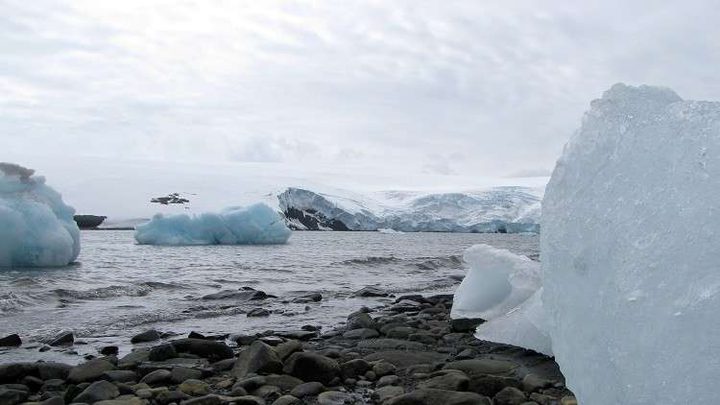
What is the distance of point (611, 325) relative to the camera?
2891 millimetres

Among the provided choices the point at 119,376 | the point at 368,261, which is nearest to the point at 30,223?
the point at 368,261

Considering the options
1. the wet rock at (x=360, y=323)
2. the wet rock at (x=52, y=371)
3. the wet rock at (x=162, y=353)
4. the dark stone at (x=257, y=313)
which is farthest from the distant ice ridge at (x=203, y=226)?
the wet rock at (x=52, y=371)

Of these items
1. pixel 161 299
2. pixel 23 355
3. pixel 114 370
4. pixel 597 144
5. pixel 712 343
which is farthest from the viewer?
pixel 161 299

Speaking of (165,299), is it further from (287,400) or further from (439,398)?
(439,398)

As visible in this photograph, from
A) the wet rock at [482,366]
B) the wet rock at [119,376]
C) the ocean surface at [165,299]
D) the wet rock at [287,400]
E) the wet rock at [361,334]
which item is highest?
the wet rock at [482,366]

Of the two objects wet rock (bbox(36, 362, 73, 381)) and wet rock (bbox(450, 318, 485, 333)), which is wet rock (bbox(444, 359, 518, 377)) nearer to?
wet rock (bbox(450, 318, 485, 333))

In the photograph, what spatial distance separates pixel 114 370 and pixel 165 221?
35239mm

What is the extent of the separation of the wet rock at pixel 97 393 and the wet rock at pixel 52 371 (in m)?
0.84

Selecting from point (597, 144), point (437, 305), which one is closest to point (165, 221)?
point (437, 305)

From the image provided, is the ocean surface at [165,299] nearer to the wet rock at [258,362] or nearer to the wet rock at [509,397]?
the wet rock at [258,362]

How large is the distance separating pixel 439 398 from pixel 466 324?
12.1 feet

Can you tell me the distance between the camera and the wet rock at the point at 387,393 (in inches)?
188

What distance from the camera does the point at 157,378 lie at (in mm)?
5414

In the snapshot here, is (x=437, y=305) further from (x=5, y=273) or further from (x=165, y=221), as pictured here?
(x=165, y=221)
